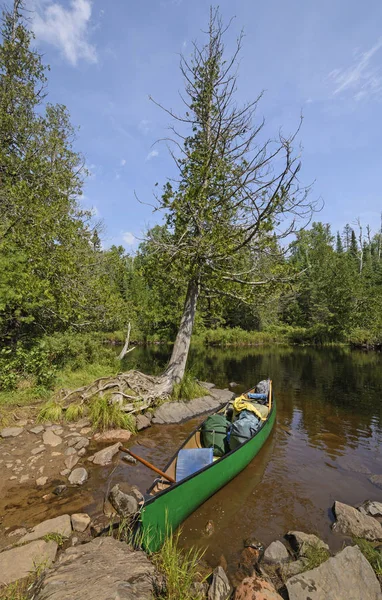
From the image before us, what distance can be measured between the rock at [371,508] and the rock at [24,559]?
17.8ft

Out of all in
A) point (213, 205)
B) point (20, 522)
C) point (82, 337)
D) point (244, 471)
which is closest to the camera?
point (20, 522)

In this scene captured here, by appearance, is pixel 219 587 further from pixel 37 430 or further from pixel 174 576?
pixel 37 430

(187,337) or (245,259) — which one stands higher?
(245,259)

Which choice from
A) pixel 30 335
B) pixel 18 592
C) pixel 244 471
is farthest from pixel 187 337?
pixel 18 592

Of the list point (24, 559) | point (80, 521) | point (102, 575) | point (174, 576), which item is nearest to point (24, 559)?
point (24, 559)

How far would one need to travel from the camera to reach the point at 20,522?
4949mm

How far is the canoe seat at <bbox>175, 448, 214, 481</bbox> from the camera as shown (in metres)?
5.99

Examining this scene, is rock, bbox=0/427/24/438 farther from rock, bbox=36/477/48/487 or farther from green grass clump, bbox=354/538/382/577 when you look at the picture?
green grass clump, bbox=354/538/382/577

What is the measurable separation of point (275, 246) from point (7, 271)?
8626mm

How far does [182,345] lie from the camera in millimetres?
11969

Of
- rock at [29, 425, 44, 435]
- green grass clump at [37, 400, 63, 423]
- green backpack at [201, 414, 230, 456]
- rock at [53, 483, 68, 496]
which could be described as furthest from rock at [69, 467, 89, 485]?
green backpack at [201, 414, 230, 456]

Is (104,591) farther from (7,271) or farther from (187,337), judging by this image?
(187,337)

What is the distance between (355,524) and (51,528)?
505 cm

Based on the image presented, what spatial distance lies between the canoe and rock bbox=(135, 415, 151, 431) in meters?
2.60
